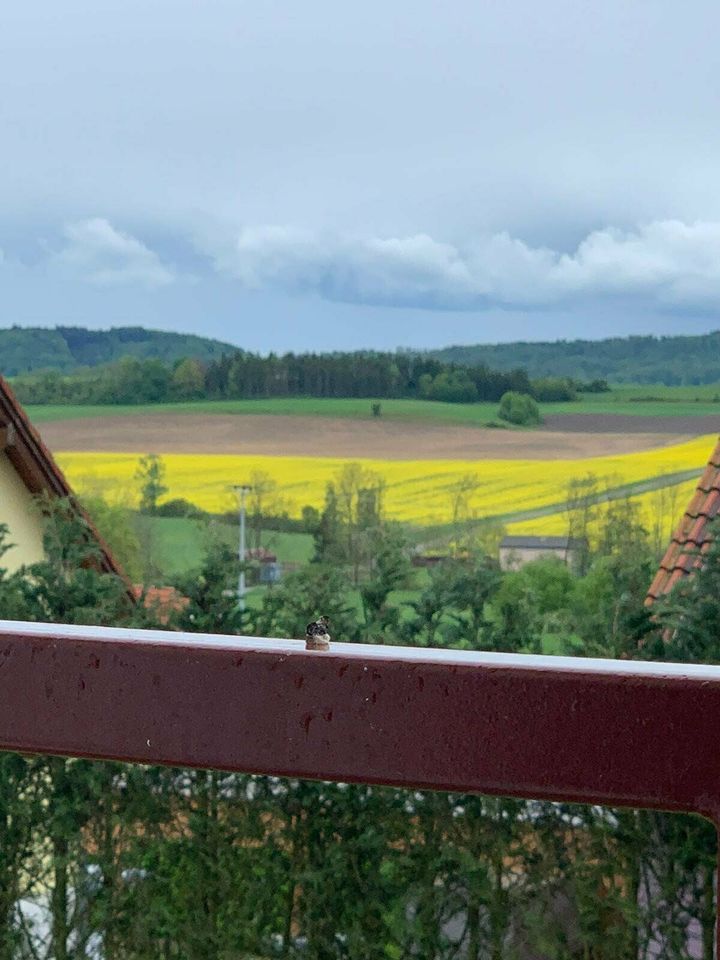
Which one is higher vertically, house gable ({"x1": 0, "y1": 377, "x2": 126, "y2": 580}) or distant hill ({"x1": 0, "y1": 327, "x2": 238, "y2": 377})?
distant hill ({"x1": 0, "y1": 327, "x2": 238, "y2": 377})

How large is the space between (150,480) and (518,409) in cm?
549

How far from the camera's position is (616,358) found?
1748 centimetres

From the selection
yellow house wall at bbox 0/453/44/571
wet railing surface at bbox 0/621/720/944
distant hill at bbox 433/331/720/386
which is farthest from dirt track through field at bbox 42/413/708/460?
wet railing surface at bbox 0/621/720/944

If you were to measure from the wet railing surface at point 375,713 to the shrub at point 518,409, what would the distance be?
58.2ft

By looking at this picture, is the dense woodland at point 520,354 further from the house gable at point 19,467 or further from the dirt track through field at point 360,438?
the house gable at point 19,467

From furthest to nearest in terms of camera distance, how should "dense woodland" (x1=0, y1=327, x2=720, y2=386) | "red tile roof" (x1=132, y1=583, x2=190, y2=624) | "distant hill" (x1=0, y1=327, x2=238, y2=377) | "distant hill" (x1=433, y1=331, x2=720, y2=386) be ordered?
"distant hill" (x1=433, y1=331, x2=720, y2=386) → "dense woodland" (x1=0, y1=327, x2=720, y2=386) → "distant hill" (x1=0, y1=327, x2=238, y2=377) → "red tile roof" (x1=132, y1=583, x2=190, y2=624)

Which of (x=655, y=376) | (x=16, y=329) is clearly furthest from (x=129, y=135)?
(x=655, y=376)

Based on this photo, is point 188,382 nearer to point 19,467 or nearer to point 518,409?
point 518,409

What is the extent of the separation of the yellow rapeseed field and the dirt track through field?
0.14 metres

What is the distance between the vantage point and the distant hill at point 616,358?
17219 mm

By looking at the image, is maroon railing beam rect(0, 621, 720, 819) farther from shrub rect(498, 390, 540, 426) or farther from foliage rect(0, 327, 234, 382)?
shrub rect(498, 390, 540, 426)

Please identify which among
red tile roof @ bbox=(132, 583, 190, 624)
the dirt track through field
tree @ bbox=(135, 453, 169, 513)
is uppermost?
red tile roof @ bbox=(132, 583, 190, 624)

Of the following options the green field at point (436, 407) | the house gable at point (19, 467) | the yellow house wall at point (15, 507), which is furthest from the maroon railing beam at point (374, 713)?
the green field at point (436, 407)

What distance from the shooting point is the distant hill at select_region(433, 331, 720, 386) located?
1722 cm
